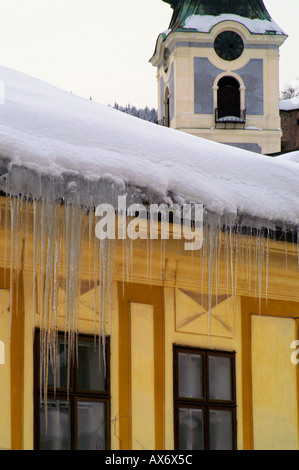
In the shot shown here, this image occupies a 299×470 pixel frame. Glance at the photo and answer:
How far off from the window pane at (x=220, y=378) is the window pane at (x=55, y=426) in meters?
1.20

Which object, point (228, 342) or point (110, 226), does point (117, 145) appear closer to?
point (110, 226)

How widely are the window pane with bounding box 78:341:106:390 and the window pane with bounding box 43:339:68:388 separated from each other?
0.11 m

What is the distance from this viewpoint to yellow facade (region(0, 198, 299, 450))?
6035 mm

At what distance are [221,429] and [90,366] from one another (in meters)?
1.15

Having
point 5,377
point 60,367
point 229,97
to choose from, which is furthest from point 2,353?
point 229,97

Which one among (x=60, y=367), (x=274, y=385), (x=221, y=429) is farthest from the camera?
(x=274, y=385)

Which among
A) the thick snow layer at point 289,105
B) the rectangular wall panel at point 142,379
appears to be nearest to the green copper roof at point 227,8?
the thick snow layer at point 289,105

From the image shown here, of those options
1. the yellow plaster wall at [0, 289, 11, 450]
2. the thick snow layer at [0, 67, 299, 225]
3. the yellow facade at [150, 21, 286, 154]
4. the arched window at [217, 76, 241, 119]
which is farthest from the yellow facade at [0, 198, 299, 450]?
the arched window at [217, 76, 241, 119]

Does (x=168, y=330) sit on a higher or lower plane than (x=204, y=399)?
higher

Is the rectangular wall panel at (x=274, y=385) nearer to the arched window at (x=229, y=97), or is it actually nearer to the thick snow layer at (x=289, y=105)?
the arched window at (x=229, y=97)

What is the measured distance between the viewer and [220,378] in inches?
279

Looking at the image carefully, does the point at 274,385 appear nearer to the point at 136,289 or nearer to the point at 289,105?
the point at 136,289

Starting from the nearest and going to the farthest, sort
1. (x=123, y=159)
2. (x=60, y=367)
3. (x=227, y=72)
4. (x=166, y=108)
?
(x=123, y=159) < (x=60, y=367) < (x=227, y=72) < (x=166, y=108)

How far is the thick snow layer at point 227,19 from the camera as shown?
4091 centimetres
